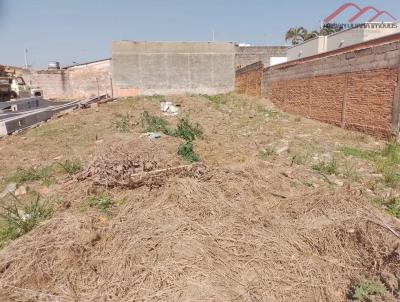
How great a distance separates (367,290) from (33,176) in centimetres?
518

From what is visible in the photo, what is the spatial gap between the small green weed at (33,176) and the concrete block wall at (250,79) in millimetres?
12886

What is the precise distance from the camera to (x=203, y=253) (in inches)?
100

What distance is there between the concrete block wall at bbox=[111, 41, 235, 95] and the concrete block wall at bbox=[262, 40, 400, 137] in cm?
1049

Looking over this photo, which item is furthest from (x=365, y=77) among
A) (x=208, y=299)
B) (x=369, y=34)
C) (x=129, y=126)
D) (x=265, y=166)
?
(x=369, y=34)

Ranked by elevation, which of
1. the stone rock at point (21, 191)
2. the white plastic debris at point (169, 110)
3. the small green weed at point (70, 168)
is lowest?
the stone rock at point (21, 191)

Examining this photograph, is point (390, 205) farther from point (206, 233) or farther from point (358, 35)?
point (358, 35)

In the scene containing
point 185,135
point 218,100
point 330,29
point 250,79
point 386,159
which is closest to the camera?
point 386,159

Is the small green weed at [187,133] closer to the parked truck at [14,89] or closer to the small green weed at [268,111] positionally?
the small green weed at [268,111]

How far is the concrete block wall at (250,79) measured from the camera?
1625cm

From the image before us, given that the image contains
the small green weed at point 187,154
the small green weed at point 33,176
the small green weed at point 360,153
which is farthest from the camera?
the small green weed at point 360,153

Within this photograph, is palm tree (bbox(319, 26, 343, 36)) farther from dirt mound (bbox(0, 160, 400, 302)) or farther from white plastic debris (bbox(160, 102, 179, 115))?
dirt mound (bbox(0, 160, 400, 302))

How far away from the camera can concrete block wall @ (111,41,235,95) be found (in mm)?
21516

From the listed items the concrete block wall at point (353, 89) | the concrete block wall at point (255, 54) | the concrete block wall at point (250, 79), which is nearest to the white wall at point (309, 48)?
the concrete block wall at point (255, 54)

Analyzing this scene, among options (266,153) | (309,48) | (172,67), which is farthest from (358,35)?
(266,153)
